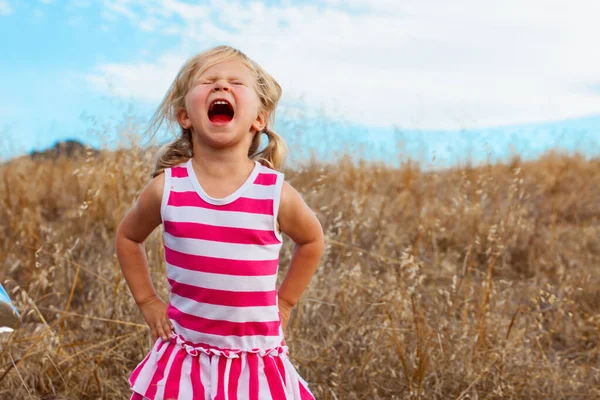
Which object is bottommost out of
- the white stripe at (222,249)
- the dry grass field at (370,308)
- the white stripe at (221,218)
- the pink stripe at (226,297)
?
the dry grass field at (370,308)

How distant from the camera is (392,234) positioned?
4.16 metres

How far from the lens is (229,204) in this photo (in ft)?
5.07

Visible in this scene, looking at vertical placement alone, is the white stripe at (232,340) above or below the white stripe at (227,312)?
below

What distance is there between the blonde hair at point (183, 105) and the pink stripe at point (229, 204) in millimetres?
136

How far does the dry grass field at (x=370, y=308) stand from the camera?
7.99 feet

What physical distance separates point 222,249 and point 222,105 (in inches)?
14.8

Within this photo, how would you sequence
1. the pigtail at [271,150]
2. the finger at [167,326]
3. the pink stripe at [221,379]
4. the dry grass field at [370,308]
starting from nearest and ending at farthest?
the pink stripe at [221,379] → the finger at [167,326] → the pigtail at [271,150] → the dry grass field at [370,308]

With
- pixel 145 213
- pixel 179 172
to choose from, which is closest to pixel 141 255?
pixel 145 213

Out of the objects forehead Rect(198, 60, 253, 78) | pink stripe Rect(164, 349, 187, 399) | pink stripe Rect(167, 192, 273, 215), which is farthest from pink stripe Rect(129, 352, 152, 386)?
forehead Rect(198, 60, 253, 78)

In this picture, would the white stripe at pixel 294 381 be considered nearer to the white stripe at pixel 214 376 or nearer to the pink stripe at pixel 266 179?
the white stripe at pixel 214 376

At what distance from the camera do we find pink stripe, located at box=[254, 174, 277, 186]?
160 centimetres

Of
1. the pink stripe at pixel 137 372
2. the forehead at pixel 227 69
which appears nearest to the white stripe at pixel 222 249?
the pink stripe at pixel 137 372

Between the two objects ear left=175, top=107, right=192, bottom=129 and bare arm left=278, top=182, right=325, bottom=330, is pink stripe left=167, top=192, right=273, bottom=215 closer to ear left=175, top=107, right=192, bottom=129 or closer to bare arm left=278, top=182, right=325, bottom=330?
bare arm left=278, top=182, right=325, bottom=330

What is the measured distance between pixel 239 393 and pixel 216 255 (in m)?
0.34
